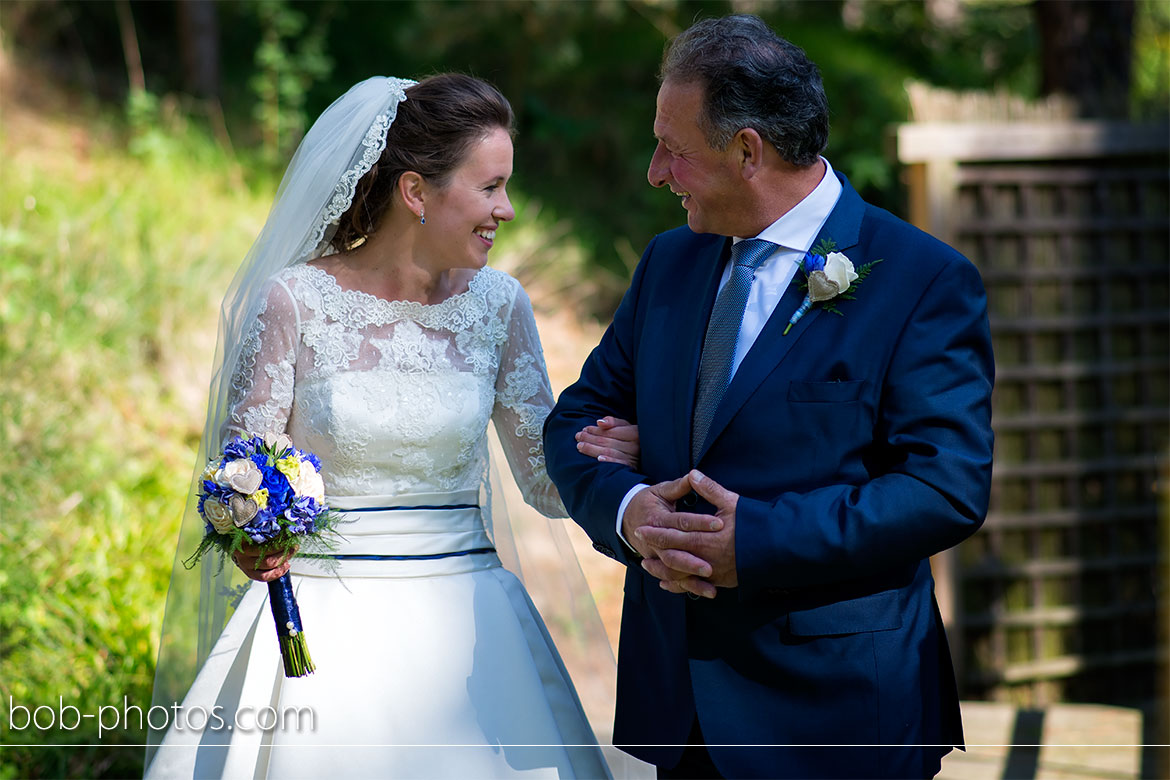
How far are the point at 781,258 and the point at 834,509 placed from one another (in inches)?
25.3

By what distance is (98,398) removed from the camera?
6391 millimetres

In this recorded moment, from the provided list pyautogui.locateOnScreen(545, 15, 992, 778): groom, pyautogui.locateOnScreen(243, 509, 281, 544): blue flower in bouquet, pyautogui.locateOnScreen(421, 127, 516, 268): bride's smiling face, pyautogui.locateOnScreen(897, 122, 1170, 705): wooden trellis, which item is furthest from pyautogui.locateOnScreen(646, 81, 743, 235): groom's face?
pyautogui.locateOnScreen(897, 122, 1170, 705): wooden trellis

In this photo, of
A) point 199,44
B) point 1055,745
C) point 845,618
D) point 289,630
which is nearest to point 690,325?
point 845,618

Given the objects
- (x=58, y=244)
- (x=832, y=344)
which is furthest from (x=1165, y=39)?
(x=832, y=344)

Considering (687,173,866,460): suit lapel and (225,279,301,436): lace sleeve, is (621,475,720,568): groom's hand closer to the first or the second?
(687,173,866,460): suit lapel

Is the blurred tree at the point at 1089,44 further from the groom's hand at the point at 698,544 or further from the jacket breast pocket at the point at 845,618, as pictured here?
the groom's hand at the point at 698,544

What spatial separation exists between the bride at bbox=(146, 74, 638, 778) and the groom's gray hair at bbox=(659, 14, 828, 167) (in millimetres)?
774

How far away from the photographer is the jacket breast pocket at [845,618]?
2451 millimetres

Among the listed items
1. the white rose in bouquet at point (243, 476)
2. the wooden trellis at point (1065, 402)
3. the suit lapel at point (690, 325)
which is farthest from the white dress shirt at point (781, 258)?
the wooden trellis at point (1065, 402)

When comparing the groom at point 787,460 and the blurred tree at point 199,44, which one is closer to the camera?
the groom at point 787,460

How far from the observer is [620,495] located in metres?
2.58

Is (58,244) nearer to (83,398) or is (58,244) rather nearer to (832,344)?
(83,398)

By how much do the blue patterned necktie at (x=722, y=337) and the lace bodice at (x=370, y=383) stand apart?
82 cm

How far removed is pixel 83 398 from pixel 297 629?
393cm
